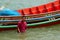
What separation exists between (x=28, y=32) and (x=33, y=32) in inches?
12.0

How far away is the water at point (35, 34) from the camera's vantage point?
13367 millimetres

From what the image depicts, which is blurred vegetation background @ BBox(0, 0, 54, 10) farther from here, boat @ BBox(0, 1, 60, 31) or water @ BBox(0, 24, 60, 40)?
water @ BBox(0, 24, 60, 40)

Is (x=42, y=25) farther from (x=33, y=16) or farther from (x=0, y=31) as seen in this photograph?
(x=0, y=31)

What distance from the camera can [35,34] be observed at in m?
13.8

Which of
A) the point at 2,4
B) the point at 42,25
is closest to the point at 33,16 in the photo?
the point at 42,25

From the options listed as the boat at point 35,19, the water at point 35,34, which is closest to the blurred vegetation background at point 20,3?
the boat at point 35,19

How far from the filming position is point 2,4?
20.0 meters

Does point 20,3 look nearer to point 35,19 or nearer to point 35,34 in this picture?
point 35,19

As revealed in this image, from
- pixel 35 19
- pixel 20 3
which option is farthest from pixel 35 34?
pixel 20 3

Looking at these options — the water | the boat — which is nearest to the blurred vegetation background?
the boat

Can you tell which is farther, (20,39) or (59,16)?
(59,16)

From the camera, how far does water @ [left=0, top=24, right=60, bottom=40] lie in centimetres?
1337

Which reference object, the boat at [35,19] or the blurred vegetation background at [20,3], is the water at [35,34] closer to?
the boat at [35,19]

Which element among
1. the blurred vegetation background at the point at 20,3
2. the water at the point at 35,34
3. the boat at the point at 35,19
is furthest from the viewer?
the blurred vegetation background at the point at 20,3
